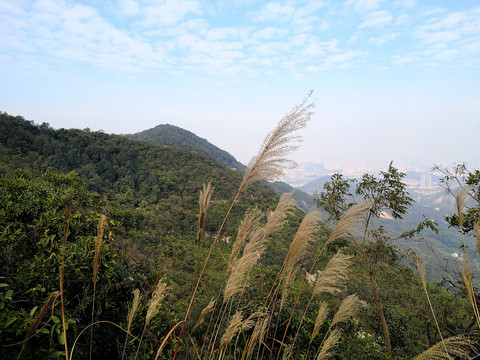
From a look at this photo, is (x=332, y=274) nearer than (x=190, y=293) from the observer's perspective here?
Yes

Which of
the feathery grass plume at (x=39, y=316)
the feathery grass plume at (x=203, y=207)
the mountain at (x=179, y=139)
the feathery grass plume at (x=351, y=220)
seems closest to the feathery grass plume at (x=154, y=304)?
the feathery grass plume at (x=203, y=207)

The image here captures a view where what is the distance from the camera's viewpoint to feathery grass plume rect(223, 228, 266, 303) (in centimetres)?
136

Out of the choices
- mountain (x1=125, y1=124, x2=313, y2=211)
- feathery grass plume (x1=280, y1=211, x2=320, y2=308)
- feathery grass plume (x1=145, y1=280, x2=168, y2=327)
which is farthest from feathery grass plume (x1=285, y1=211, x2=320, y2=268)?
mountain (x1=125, y1=124, x2=313, y2=211)

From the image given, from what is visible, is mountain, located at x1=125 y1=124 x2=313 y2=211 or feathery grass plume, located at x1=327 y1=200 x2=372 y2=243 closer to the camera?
feathery grass plume, located at x1=327 y1=200 x2=372 y2=243

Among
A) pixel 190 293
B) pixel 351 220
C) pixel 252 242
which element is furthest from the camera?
pixel 190 293

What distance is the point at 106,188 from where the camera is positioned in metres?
27.5

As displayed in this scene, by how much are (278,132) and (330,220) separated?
15.4 feet

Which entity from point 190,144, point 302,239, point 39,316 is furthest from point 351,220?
point 190,144

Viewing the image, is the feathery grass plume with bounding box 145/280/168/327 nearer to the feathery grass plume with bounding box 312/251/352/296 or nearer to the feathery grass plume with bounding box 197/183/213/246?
the feathery grass plume with bounding box 197/183/213/246

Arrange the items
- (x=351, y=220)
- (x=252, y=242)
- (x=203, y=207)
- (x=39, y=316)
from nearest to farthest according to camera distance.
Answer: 1. (x=39, y=316)
2. (x=203, y=207)
3. (x=252, y=242)
4. (x=351, y=220)

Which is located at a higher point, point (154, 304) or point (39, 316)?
point (39, 316)

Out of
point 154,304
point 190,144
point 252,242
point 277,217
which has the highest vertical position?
point 190,144

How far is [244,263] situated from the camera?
1.43 meters

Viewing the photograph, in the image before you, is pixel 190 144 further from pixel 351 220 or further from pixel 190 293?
pixel 351 220
